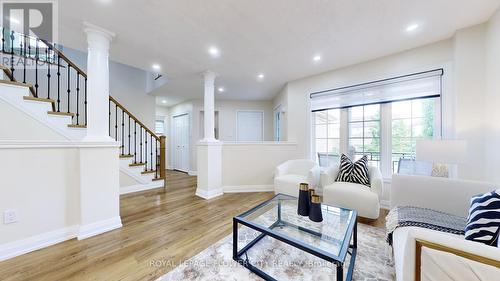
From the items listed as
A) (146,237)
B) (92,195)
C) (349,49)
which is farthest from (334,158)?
(92,195)

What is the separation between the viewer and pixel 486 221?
1.03 meters

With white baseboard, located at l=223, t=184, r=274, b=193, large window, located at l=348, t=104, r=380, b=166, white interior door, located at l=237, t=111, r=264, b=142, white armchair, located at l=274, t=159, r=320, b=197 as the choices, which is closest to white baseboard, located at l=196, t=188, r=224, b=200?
white baseboard, located at l=223, t=184, r=274, b=193

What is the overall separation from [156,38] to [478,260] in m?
3.22

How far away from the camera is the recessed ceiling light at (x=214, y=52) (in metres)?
2.64

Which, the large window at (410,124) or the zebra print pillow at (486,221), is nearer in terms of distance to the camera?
the zebra print pillow at (486,221)

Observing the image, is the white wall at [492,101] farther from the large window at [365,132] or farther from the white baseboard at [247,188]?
the white baseboard at [247,188]

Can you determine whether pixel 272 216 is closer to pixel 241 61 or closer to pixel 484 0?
pixel 241 61

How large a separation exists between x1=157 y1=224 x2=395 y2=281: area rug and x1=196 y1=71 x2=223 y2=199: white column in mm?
1613

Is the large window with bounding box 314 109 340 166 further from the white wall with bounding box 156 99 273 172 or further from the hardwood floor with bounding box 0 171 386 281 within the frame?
the white wall with bounding box 156 99 273 172

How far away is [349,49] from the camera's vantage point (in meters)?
2.65

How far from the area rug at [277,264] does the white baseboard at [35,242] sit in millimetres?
1382

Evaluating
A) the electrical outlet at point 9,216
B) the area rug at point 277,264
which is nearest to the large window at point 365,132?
the area rug at point 277,264

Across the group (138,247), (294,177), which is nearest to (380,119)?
(294,177)

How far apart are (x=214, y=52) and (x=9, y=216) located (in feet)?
9.21
